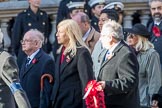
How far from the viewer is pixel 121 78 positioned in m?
9.12

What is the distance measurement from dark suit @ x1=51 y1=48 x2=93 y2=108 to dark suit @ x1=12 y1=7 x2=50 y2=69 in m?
3.58

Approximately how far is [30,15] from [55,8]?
129cm

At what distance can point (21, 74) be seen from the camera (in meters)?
10.8

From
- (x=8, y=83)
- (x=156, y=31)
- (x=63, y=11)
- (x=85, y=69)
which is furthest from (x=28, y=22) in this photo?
(x=8, y=83)

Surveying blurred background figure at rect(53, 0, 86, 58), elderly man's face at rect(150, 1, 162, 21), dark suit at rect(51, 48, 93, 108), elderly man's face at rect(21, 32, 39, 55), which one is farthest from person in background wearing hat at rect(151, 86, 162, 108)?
blurred background figure at rect(53, 0, 86, 58)

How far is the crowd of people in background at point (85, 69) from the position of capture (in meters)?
9.03

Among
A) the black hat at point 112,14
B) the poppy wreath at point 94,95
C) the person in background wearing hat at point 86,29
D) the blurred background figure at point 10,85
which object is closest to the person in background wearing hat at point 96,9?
the black hat at point 112,14

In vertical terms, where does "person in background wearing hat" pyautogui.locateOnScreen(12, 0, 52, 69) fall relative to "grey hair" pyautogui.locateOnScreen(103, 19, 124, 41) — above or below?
below

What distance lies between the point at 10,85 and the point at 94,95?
4.18 ft

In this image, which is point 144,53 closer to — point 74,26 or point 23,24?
point 74,26

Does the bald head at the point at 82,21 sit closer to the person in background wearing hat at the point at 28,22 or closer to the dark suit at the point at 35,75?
the dark suit at the point at 35,75

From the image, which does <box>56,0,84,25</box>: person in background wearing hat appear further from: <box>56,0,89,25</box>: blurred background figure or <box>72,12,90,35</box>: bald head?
<box>72,12,90,35</box>: bald head

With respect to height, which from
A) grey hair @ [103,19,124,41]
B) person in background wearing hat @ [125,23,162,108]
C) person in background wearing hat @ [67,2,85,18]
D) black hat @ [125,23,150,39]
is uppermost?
→ grey hair @ [103,19,124,41]

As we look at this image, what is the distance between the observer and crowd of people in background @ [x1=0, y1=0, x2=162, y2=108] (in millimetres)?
9031
